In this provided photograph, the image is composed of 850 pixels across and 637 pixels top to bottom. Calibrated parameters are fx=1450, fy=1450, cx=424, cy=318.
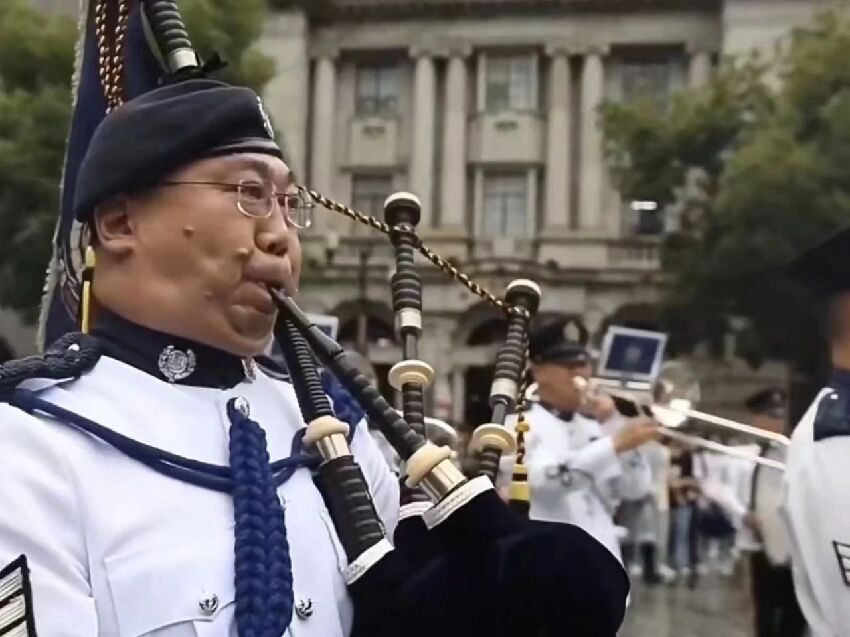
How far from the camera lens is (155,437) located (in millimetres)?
2107

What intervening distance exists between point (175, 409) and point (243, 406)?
12 centimetres

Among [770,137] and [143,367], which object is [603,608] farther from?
[770,137]

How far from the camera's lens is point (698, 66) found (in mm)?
35500

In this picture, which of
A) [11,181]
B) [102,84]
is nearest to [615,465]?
[102,84]

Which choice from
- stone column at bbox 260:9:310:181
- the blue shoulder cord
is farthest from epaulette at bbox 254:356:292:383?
stone column at bbox 260:9:310:181

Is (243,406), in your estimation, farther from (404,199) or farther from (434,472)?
(404,199)

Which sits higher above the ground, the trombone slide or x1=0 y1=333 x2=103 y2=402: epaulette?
x1=0 y1=333 x2=103 y2=402: epaulette

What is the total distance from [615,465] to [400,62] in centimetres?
3170

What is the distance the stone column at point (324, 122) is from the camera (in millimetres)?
36750

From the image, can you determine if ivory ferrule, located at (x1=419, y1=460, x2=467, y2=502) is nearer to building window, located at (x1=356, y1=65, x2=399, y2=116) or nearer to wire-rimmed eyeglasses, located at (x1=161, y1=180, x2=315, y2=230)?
wire-rimmed eyeglasses, located at (x1=161, y1=180, x2=315, y2=230)

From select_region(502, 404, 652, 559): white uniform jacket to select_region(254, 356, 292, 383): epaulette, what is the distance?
3948 millimetres

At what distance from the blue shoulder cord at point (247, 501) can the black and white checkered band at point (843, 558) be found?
5.99ft

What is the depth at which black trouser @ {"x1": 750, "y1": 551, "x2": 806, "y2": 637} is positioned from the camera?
832 cm

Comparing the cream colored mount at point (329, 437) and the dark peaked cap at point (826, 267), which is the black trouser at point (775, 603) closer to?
the dark peaked cap at point (826, 267)
